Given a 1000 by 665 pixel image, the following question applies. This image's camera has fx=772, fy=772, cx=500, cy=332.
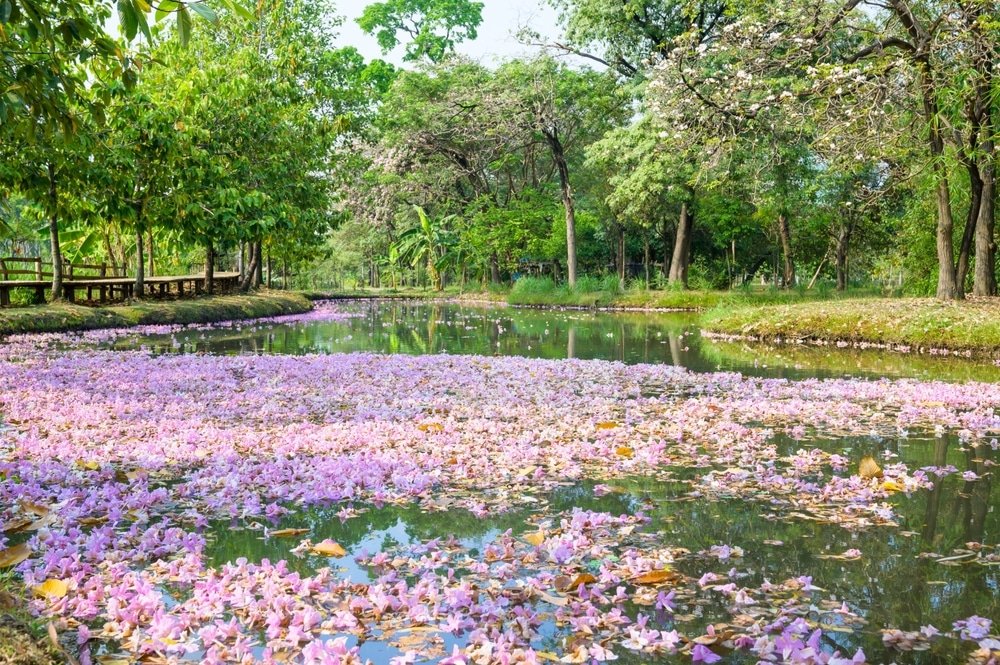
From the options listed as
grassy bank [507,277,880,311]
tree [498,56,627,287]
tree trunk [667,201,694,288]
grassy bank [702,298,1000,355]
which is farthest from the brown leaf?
tree [498,56,627,287]

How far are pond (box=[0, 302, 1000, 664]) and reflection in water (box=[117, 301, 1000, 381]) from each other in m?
2.73

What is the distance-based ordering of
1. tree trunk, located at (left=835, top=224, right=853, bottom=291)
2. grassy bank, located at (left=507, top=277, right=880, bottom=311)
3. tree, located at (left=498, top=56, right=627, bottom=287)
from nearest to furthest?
grassy bank, located at (left=507, top=277, right=880, bottom=311)
tree trunk, located at (left=835, top=224, right=853, bottom=291)
tree, located at (left=498, top=56, right=627, bottom=287)

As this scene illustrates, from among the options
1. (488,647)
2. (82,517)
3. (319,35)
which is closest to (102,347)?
(82,517)

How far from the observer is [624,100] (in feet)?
109

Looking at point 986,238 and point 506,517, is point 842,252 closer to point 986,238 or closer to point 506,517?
point 986,238

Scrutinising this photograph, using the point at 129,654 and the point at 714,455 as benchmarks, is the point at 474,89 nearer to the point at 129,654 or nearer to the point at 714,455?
the point at 714,455

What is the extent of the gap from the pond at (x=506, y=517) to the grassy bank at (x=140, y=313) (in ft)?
26.1

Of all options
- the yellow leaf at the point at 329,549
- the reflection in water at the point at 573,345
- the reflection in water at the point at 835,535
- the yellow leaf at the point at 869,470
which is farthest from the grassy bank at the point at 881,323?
the yellow leaf at the point at 329,549

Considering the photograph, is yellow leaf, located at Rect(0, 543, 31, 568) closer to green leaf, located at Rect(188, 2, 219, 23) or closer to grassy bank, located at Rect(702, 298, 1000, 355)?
green leaf, located at Rect(188, 2, 219, 23)

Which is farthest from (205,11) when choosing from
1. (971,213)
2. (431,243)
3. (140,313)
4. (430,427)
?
(431,243)

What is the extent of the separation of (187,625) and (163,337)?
52.1 ft

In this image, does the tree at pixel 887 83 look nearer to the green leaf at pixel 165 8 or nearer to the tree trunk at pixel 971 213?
the tree trunk at pixel 971 213

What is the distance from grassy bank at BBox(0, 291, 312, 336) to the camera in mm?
16891

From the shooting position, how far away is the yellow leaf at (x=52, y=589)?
3262mm
